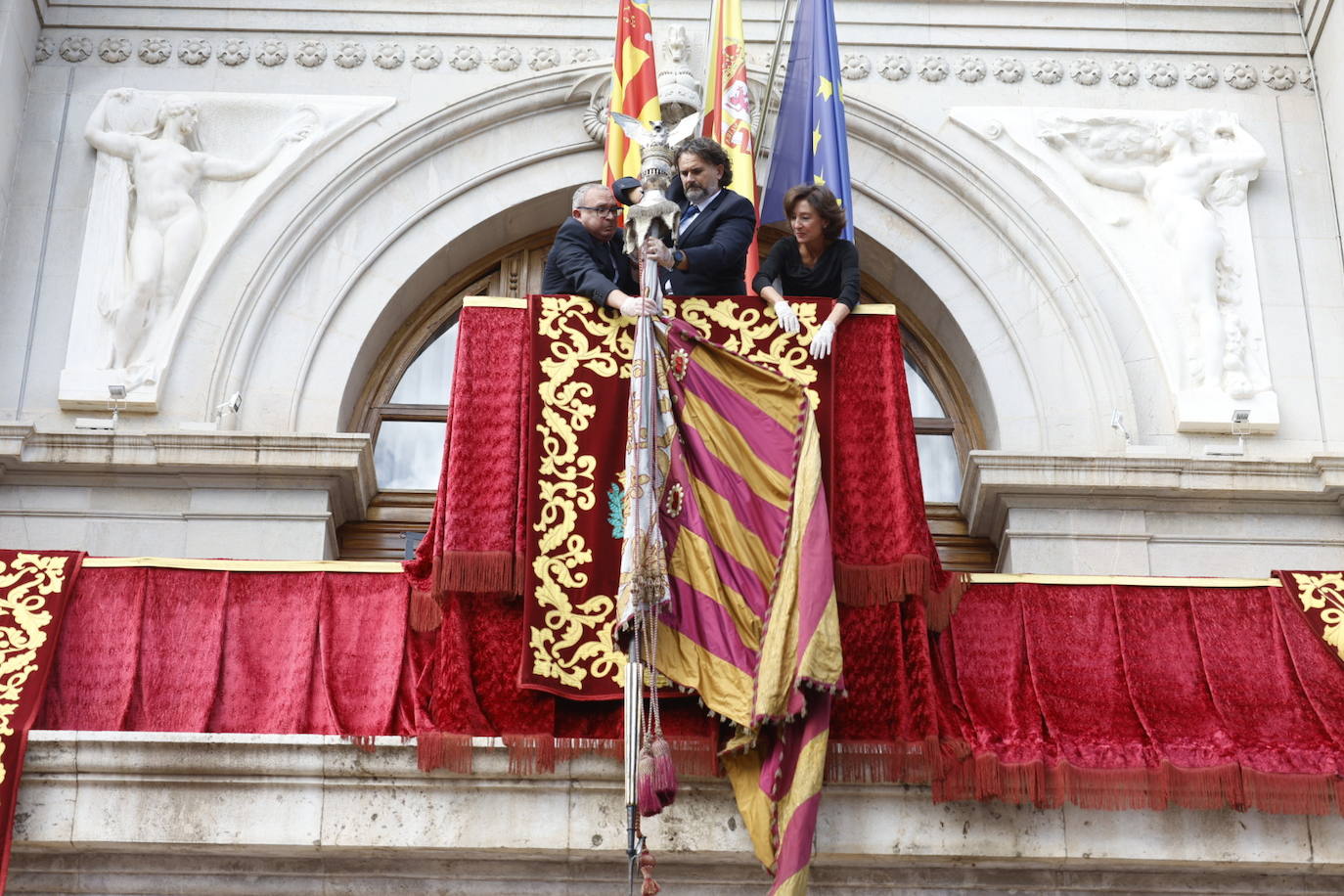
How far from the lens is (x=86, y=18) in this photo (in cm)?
1356

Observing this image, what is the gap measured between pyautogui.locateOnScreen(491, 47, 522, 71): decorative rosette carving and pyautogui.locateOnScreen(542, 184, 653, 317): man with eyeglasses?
3421mm

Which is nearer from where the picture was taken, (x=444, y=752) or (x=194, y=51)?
(x=444, y=752)

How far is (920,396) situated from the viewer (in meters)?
13.2

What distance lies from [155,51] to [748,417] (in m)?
5.67

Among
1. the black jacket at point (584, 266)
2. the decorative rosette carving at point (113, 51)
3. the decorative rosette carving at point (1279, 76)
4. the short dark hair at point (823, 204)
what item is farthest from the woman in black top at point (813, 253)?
the decorative rosette carving at point (113, 51)

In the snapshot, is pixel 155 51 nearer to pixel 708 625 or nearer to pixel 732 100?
pixel 732 100

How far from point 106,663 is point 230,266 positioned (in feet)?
11.8

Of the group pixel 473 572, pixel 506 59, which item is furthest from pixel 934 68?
pixel 473 572

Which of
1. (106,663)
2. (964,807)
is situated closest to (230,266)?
(106,663)

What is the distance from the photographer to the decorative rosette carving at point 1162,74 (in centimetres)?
1361

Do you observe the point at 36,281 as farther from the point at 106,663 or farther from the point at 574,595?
the point at 574,595

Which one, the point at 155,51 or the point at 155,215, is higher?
the point at 155,51

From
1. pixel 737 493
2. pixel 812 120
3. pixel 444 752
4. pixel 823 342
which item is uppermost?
pixel 812 120

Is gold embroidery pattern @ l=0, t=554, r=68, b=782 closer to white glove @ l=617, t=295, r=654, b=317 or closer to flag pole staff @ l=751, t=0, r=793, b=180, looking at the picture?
white glove @ l=617, t=295, r=654, b=317
